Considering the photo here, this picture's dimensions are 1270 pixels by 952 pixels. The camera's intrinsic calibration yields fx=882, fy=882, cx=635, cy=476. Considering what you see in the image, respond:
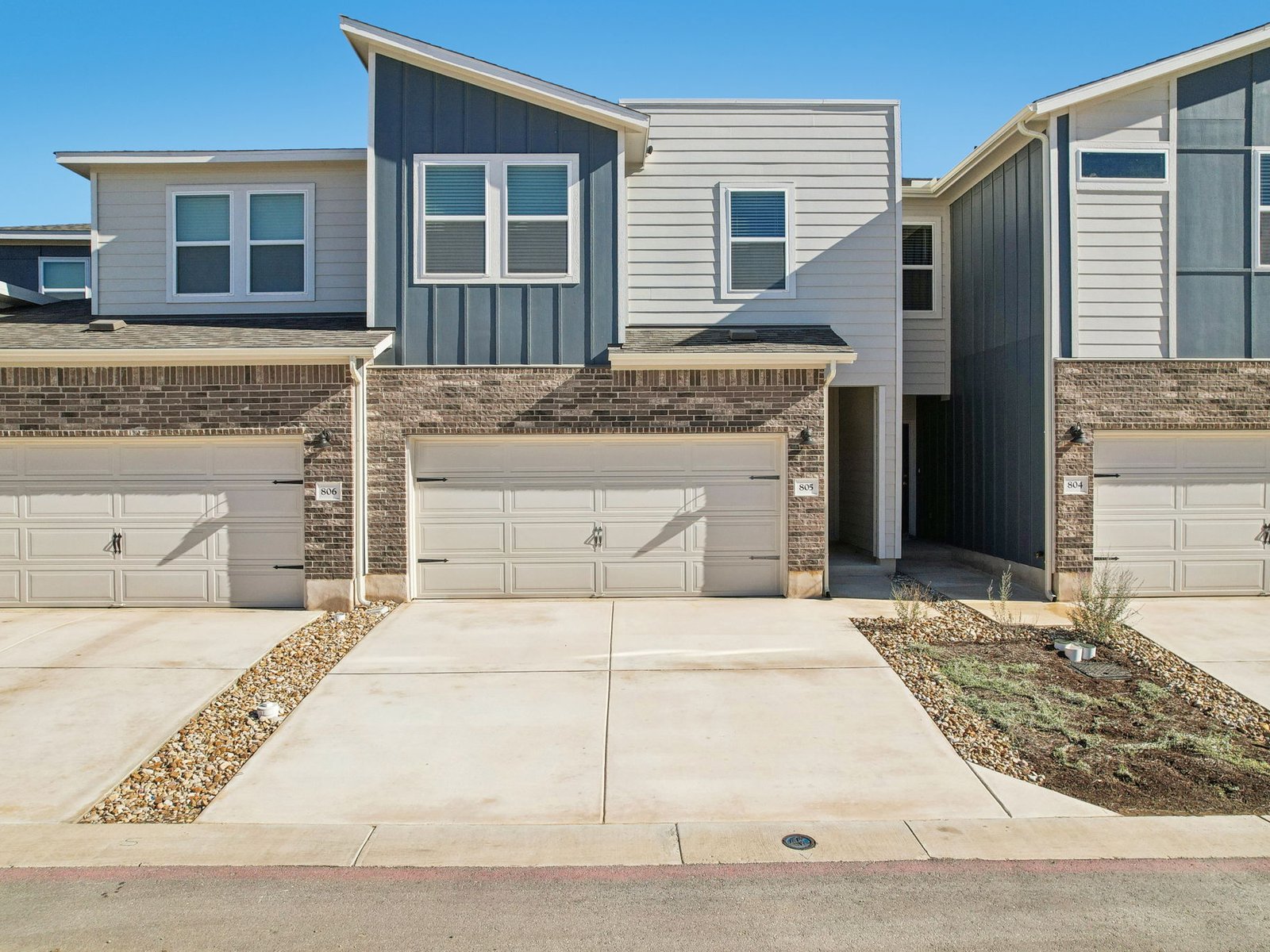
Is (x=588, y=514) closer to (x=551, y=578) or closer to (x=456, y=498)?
(x=551, y=578)

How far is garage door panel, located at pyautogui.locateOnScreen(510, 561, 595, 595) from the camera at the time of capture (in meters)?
11.1

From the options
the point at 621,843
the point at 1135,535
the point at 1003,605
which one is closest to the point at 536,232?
the point at 1003,605

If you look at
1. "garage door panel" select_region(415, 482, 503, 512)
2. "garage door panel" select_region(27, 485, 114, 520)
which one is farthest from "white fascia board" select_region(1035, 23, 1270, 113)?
"garage door panel" select_region(27, 485, 114, 520)

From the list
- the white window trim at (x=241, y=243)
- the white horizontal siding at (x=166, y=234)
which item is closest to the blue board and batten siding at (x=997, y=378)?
the white horizontal siding at (x=166, y=234)

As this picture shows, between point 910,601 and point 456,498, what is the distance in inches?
226

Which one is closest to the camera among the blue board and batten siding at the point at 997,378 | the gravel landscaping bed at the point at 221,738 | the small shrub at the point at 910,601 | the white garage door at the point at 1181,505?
the gravel landscaping bed at the point at 221,738

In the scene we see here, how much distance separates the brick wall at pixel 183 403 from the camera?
10.3 m

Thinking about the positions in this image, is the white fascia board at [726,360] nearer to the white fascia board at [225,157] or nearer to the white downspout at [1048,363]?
the white downspout at [1048,363]

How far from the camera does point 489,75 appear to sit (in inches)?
426

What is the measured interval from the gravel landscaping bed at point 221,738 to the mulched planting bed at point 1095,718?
5198 mm

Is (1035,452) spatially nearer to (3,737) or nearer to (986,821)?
(986,821)

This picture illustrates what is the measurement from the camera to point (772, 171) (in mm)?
12344

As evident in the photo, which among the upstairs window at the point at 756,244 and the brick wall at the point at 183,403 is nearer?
the brick wall at the point at 183,403

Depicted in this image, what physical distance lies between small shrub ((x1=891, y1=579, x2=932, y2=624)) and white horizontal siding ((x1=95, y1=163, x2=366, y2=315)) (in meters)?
8.01
